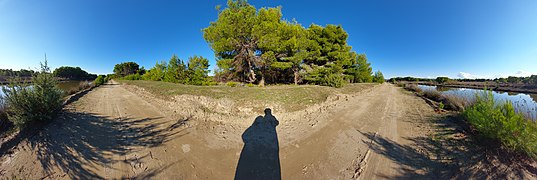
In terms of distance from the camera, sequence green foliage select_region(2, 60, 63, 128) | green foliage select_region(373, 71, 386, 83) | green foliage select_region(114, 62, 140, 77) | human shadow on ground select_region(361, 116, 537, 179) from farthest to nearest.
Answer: green foliage select_region(114, 62, 140, 77)
green foliage select_region(373, 71, 386, 83)
green foliage select_region(2, 60, 63, 128)
human shadow on ground select_region(361, 116, 537, 179)

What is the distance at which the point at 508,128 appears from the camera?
309 cm

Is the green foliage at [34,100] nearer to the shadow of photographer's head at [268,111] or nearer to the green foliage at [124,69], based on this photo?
the shadow of photographer's head at [268,111]

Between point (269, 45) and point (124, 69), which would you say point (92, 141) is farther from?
point (124, 69)

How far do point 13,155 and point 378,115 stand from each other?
10.0 meters

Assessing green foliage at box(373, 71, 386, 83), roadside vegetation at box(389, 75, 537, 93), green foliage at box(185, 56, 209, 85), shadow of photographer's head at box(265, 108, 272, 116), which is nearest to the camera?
shadow of photographer's head at box(265, 108, 272, 116)

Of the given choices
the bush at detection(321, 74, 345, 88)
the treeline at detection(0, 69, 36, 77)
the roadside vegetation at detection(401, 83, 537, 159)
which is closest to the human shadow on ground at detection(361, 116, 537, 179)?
the roadside vegetation at detection(401, 83, 537, 159)

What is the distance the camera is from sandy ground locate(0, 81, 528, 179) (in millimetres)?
3002

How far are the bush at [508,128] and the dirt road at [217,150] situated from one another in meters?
1.20

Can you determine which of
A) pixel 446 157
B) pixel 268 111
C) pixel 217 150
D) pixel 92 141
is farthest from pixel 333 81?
pixel 92 141

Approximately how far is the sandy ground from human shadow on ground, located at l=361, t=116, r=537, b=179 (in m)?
0.03

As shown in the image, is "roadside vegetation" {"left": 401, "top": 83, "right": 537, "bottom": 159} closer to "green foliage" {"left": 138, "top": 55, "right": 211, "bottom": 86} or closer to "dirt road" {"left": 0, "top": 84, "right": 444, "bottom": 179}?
"dirt road" {"left": 0, "top": 84, "right": 444, "bottom": 179}

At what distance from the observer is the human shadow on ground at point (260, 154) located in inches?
120

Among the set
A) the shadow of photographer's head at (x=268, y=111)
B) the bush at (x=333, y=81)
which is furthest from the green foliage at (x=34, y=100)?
the bush at (x=333, y=81)

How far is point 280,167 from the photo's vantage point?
3.26 metres
